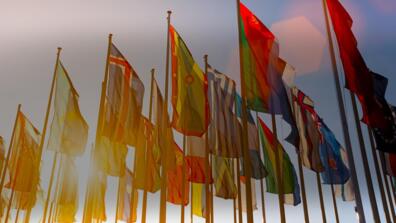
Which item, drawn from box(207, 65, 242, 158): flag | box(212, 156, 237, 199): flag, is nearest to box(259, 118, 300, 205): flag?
box(212, 156, 237, 199): flag

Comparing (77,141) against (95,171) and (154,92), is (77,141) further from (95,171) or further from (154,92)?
(154,92)

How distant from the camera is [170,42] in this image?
16891 millimetres

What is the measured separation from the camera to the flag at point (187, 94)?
591 inches

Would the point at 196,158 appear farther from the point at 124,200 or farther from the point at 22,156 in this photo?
the point at 22,156

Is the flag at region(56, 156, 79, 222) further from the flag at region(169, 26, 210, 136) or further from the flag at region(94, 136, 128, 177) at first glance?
the flag at region(169, 26, 210, 136)

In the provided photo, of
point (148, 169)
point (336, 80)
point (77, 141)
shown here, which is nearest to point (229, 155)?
point (148, 169)

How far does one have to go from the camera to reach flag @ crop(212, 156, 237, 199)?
18609 mm

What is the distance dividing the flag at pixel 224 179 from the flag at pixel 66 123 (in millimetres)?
7151

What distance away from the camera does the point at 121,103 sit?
15.1 metres

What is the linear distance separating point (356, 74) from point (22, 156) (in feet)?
Result: 60.8

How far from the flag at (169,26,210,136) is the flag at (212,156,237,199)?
4.73 m

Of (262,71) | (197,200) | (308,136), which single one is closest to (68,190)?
(197,200)

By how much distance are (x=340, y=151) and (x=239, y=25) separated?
13.8 metres

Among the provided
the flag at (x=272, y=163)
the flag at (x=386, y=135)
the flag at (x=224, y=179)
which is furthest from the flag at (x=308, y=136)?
the flag at (x=386, y=135)
